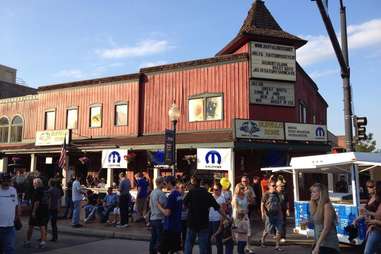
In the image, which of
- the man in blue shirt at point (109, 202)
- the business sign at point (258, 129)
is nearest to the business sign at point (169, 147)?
the man in blue shirt at point (109, 202)

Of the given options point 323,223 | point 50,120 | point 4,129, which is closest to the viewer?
point 323,223

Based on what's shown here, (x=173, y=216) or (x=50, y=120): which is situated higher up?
(x=50, y=120)

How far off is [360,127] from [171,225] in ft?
24.5

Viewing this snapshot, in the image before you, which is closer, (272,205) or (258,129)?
(272,205)

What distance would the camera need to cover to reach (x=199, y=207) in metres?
7.88

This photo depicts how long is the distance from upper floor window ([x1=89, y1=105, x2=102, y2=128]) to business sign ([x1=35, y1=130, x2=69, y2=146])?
1.49 m

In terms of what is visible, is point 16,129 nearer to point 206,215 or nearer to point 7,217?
point 7,217

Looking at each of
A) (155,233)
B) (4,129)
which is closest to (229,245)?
(155,233)

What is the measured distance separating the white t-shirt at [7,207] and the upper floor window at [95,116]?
613 inches

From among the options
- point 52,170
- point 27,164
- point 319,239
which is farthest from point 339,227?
point 27,164

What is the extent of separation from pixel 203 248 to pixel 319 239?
2831mm

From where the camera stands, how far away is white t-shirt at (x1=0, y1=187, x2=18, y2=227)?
7324 mm

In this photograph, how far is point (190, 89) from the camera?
66.3ft

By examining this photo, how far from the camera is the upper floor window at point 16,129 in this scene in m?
27.2
